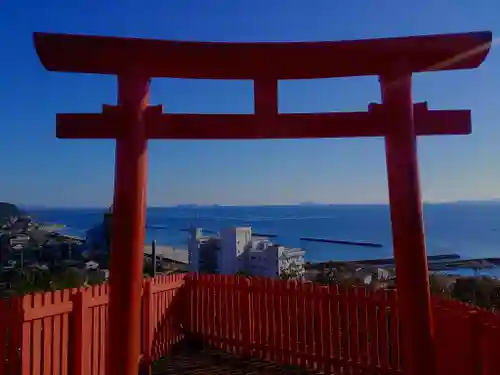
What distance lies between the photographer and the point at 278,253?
25.2m

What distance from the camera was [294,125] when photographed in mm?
4008

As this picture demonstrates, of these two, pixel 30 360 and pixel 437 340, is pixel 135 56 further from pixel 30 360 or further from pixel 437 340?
pixel 437 340

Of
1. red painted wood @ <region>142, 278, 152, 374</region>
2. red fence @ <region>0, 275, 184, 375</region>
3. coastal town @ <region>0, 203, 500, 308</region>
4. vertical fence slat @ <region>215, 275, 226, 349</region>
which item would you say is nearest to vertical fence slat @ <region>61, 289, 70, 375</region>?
red fence @ <region>0, 275, 184, 375</region>

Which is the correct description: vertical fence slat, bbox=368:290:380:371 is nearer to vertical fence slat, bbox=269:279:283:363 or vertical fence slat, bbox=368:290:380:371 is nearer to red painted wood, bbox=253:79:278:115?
vertical fence slat, bbox=269:279:283:363

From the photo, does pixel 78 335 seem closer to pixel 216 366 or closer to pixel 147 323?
pixel 147 323

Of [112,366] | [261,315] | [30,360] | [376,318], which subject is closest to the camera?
[112,366]

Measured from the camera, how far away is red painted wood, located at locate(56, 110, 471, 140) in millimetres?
3967

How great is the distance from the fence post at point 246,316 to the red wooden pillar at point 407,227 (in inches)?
105

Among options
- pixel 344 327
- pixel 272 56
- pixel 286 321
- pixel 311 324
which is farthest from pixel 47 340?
pixel 272 56

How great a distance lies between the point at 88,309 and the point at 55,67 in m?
2.66

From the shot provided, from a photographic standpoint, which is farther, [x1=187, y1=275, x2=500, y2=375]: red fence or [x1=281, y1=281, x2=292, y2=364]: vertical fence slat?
[x1=281, y1=281, x2=292, y2=364]: vertical fence slat

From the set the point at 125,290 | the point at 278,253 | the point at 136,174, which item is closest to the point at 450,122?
the point at 136,174

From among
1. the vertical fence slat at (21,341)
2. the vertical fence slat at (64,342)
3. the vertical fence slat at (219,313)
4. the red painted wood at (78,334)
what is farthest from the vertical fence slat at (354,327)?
the vertical fence slat at (21,341)

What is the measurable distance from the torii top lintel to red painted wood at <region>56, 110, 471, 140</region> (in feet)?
1.44
